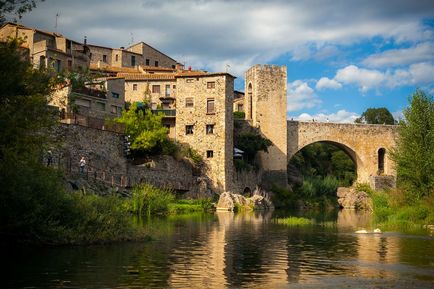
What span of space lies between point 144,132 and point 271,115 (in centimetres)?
1849

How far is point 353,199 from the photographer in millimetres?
60906

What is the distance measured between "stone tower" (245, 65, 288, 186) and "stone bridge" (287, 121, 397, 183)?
3.77m

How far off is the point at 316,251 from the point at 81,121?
28.5m

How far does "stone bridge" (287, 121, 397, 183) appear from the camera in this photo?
66688 millimetres

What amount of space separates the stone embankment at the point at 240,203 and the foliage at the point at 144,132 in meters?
6.70

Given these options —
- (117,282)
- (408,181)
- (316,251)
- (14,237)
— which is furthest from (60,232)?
(408,181)

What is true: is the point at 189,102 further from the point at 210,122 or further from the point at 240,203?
the point at 240,203

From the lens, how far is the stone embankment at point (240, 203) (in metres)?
46.6

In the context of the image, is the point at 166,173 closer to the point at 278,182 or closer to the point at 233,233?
the point at 278,182

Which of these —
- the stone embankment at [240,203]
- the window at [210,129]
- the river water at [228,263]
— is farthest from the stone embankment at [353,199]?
the river water at [228,263]

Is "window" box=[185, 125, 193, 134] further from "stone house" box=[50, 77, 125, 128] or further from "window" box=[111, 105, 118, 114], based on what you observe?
"window" box=[111, 105, 118, 114]

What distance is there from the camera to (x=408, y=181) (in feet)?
112

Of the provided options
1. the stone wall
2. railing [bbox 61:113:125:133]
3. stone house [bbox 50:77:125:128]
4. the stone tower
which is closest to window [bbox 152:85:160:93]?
stone house [bbox 50:77:125:128]

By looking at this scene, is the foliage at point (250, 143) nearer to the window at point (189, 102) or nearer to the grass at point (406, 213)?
the window at point (189, 102)
